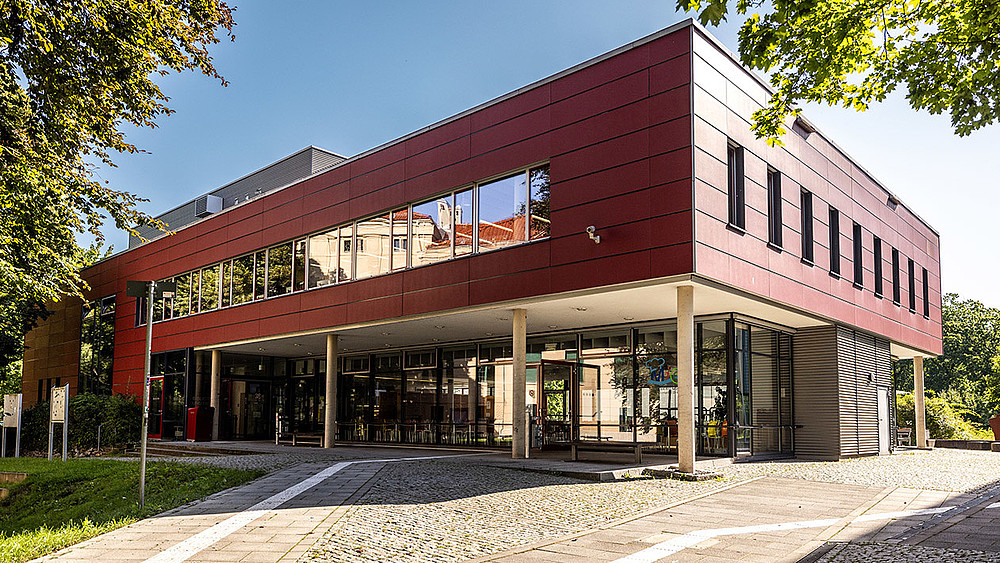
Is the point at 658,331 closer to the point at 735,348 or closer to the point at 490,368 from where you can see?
the point at 735,348

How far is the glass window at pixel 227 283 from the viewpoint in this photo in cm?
2730

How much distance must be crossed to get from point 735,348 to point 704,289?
349 cm

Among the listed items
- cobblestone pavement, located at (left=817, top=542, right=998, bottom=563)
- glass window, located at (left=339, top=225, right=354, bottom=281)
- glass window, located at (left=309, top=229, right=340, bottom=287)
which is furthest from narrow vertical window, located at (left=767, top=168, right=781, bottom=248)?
glass window, located at (left=309, top=229, right=340, bottom=287)

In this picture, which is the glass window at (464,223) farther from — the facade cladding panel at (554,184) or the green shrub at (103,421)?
the green shrub at (103,421)

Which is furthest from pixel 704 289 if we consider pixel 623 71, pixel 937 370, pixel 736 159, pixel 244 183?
pixel 937 370

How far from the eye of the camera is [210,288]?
2836cm

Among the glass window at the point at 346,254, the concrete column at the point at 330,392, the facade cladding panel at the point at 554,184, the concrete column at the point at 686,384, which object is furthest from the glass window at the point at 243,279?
the concrete column at the point at 686,384

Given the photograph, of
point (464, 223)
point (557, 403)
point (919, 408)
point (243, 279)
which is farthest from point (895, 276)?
point (243, 279)

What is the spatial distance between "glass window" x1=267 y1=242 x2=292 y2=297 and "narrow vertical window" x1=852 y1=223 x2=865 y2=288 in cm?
1600

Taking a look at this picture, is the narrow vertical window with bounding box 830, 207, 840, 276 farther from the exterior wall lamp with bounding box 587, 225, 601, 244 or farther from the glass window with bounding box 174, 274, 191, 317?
the glass window with bounding box 174, 274, 191, 317

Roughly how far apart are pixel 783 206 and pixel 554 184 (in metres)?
5.40

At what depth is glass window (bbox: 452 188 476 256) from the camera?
60.8ft

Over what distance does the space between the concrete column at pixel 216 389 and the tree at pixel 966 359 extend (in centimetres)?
4755

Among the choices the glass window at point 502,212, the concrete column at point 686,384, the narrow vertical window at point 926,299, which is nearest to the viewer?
the concrete column at point 686,384
